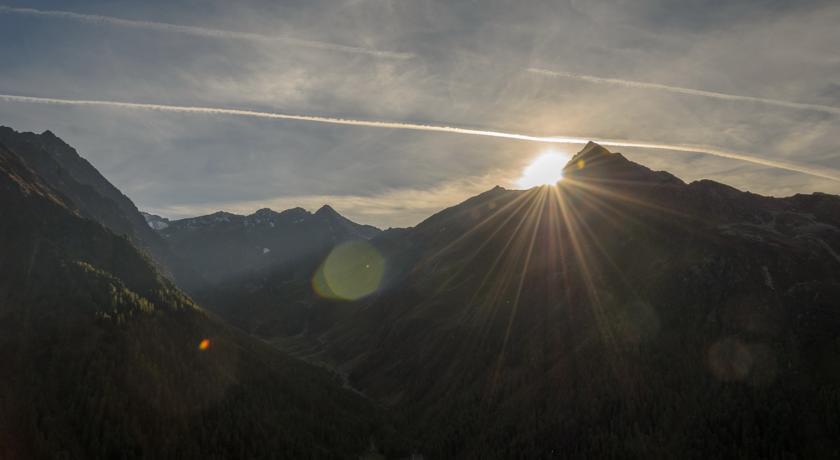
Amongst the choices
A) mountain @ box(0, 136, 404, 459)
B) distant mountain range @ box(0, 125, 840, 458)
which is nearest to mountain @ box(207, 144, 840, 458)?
distant mountain range @ box(0, 125, 840, 458)

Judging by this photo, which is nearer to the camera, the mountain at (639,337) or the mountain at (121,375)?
the mountain at (639,337)

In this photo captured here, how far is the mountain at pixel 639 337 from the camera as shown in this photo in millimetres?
73750

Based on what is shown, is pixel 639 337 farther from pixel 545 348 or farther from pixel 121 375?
pixel 121 375

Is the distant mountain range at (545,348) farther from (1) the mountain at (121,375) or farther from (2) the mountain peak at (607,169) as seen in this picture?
(2) the mountain peak at (607,169)

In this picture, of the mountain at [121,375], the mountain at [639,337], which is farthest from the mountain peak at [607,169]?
the mountain at [121,375]

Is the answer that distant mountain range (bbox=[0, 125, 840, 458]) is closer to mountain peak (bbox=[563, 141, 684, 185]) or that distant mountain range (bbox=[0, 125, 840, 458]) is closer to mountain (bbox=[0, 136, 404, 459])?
mountain (bbox=[0, 136, 404, 459])

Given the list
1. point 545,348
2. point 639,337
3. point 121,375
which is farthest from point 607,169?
point 121,375

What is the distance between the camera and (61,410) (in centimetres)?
7838

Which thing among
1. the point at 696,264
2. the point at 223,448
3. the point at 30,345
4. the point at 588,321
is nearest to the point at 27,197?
the point at 30,345

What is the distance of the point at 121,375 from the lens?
3499 inches

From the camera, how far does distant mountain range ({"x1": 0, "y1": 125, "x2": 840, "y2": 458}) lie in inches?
2987

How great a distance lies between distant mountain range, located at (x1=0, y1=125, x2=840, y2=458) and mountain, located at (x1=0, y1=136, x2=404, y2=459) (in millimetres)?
453

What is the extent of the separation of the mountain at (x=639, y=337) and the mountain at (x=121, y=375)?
85.9 feet

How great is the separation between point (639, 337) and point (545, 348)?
2188 centimetres
